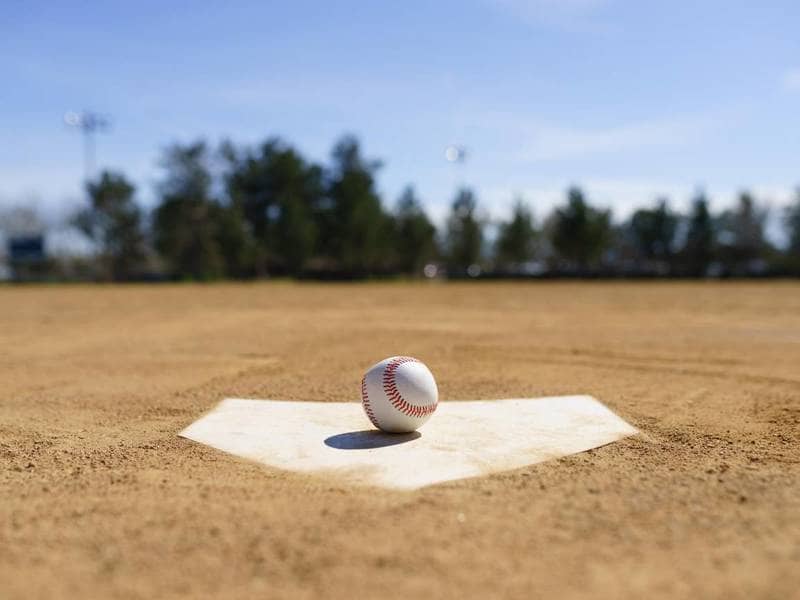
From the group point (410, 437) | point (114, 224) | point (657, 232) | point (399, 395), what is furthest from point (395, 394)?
point (657, 232)

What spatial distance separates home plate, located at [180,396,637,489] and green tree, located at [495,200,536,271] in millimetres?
51710

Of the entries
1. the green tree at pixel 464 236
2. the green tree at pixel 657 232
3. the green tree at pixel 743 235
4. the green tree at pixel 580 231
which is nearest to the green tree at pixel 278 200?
the green tree at pixel 464 236

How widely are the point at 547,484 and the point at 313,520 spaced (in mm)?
1569

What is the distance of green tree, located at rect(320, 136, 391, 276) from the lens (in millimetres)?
54031

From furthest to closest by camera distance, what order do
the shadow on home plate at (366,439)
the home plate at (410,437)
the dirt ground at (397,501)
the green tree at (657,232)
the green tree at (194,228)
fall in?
the green tree at (657,232) < the green tree at (194,228) < the shadow on home plate at (366,439) < the home plate at (410,437) < the dirt ground at (397,501)

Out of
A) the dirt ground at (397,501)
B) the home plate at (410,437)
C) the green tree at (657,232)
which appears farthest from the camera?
the green tree at (657,232)

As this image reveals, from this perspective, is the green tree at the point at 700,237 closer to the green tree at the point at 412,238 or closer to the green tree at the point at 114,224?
the green tree at the point at 412,238

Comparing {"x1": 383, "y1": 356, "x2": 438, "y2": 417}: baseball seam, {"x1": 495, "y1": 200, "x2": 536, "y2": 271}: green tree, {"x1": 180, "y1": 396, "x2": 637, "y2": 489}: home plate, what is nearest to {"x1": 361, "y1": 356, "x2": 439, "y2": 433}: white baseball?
{"x1": 383, "y1": 356, "x2": 438, "y2": 417}: baseball seam

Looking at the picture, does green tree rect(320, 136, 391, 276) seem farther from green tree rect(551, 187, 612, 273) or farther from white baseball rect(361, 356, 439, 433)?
white baseball rect(361, 356, 439, 433)

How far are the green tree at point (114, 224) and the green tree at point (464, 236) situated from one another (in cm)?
2660

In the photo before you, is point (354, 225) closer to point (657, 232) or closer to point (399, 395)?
→ point (657, 232)

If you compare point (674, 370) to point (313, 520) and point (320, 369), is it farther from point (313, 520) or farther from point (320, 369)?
point (313, 520)

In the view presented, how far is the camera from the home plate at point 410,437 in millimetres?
4645

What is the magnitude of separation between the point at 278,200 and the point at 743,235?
136ft
